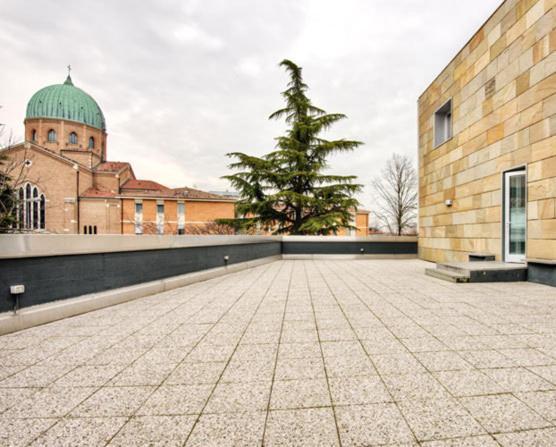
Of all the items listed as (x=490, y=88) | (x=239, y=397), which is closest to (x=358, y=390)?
(x=239, y=397)

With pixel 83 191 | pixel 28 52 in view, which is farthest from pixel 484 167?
pixel 83 191

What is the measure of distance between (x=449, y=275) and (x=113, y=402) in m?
7.67

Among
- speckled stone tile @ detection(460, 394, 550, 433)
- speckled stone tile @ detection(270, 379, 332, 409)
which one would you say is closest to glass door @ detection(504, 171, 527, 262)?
speckled stone tile @ detection(460, 394, 550, 433)

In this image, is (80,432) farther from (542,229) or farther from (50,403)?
(542,229)

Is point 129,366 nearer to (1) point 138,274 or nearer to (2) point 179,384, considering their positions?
(2) point 179,384

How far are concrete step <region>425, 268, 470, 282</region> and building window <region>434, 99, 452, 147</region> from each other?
648cm

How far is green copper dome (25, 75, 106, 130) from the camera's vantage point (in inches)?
1837

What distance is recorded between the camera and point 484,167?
29.1ft

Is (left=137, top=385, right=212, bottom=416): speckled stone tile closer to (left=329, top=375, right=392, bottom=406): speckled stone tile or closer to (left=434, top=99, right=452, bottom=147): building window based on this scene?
(left=329, top=375, right=392, bottom=406): speckled stone tile

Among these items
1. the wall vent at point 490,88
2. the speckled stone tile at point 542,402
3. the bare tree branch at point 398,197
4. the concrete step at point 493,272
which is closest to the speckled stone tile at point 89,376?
the speckled stone tile at point 542,402

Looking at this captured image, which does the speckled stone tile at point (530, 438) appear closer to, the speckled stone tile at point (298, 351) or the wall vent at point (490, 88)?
the speckled stone tile at point (298, 351)

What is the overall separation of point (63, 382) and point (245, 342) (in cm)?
178

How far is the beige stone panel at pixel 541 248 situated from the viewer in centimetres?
648

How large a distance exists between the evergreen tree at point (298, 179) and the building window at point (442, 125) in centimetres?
462
